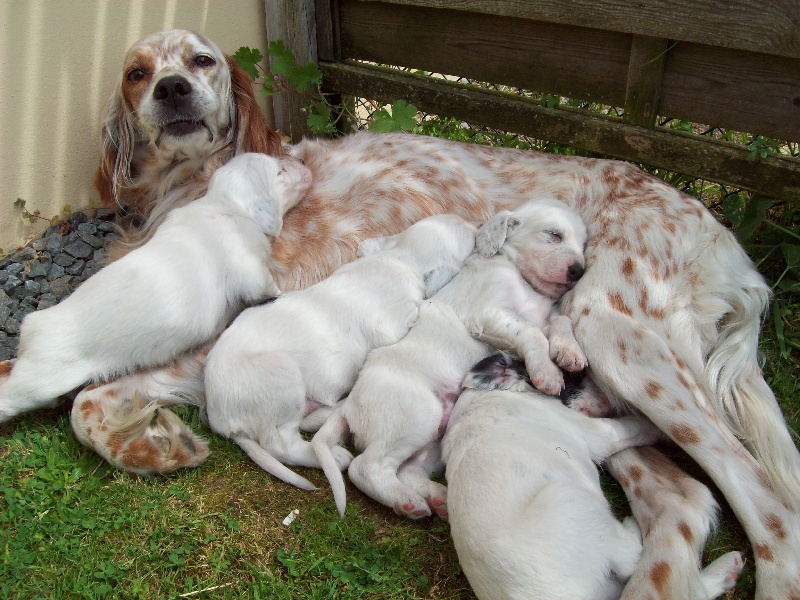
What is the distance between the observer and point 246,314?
3.03 m

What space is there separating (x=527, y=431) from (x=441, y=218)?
4.16 feet

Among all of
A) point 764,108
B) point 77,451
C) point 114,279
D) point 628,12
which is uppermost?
point 628,12

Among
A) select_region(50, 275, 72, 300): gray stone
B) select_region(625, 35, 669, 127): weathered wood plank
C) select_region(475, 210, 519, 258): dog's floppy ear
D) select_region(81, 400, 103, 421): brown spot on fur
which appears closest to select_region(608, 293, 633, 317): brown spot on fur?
select_region(475, 210, 519, 258): dog's floppy ear

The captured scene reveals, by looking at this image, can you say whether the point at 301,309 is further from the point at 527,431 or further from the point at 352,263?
the point at 527,431

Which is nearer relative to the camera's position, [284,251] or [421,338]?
[421,338]

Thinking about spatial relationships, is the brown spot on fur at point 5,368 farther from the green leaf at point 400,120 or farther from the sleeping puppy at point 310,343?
the green leaf at point 400,120

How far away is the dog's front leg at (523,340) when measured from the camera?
8.98 ft

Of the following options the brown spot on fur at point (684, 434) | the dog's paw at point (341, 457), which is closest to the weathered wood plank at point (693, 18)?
the brown spot on fur at point (684, 434)

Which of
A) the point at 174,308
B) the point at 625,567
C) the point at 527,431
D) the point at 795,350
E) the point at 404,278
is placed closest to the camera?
the point at 625,567

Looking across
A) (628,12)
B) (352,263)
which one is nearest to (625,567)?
(352,263)

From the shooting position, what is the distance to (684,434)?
2.63 meters

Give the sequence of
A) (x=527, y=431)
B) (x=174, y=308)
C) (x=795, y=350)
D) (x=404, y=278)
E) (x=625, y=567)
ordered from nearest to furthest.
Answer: (x=625, y=567)
(x=527, y=431)
(x=174, y=308)
(x=404, y=278)
(x=795, y=350)

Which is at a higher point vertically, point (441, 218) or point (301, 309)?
point (441, 218)

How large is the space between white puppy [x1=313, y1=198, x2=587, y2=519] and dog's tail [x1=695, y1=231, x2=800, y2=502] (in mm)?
551
